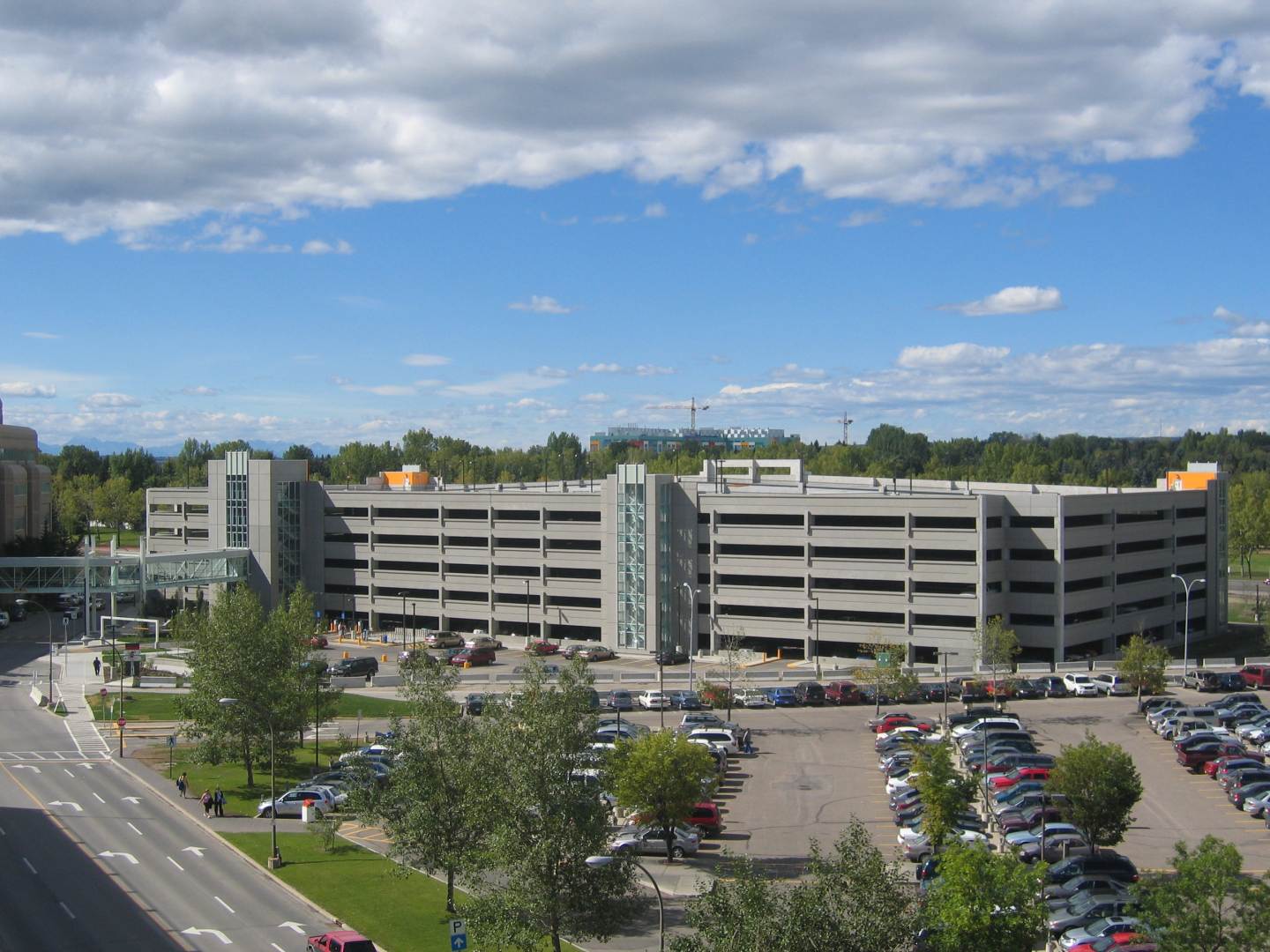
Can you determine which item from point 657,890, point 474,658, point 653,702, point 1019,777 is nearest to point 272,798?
point 657,890

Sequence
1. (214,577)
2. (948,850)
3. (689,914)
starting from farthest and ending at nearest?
(214,577)
(948,850)
(689,914)

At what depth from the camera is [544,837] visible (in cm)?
3291

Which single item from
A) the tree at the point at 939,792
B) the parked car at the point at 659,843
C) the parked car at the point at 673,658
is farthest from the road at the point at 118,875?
the parked car at the point at 673,658

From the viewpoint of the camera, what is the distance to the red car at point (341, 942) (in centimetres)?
3431

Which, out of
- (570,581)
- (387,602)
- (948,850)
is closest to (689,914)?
(948,850)

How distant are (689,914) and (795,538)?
71146 mm

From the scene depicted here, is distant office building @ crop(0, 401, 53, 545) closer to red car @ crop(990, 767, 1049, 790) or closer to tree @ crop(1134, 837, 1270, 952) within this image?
red car @ crop(990, 767, 1049, 790)

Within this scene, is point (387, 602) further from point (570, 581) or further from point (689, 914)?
point (689, 914)

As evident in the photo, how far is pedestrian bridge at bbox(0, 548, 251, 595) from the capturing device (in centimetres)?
10769

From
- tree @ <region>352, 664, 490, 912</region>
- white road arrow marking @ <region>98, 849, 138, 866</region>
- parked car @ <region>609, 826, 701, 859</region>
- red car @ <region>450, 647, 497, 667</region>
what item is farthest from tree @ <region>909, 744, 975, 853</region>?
red car @ <region>450, 647, 497, 667</region>

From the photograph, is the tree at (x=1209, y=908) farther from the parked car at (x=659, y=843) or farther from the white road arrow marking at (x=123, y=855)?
the white road arrow marking at (x=123, y=855)

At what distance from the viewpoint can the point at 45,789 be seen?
55281 millimetres

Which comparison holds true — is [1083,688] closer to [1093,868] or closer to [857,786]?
[857,786]

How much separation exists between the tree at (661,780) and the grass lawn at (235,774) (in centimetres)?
1871
